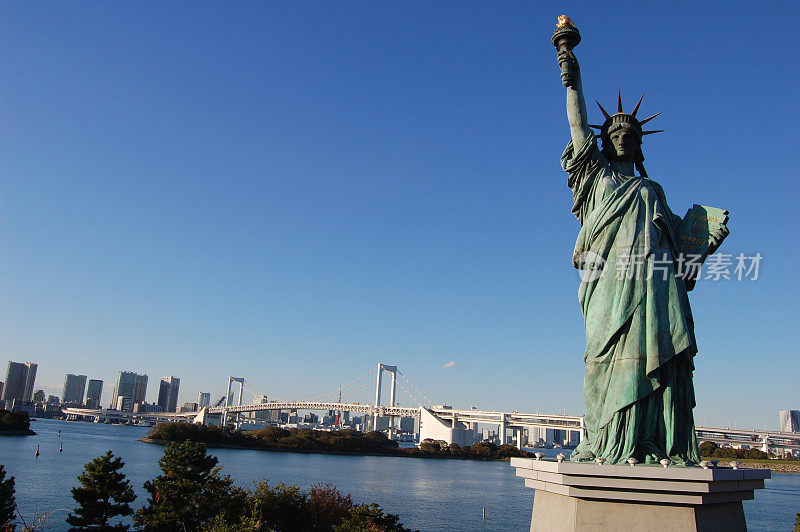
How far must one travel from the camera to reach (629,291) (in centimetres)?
584

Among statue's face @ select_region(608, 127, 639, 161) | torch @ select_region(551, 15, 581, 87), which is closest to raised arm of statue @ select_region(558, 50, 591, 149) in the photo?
torch @ select_region(551, 15, 581, 87)

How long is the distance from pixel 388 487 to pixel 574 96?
78.1 ft

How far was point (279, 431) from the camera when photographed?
2138 inches

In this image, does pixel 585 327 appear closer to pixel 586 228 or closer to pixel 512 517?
pixel 586 228

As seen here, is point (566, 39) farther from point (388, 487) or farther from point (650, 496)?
point (388, 487)

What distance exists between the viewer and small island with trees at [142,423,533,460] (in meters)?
47.2

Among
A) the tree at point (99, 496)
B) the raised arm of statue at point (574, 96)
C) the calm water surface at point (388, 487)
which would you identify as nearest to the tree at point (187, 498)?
the tree at point (99, 496)

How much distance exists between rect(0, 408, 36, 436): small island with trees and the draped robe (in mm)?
55312

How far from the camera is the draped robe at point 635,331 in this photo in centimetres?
557

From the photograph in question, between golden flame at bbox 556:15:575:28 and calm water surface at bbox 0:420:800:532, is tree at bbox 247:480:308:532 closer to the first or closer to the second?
calm water surface at bbox 0:420:800:532

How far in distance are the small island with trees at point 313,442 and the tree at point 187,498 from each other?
36748 millimetres

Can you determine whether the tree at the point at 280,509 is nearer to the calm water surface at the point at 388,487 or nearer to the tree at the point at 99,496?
the tree at the point at 99,496

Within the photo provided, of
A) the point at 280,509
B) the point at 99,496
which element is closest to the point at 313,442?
the point at 99,496

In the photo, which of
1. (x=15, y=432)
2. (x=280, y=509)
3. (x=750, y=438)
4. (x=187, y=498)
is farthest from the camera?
(x=750, y=438)
